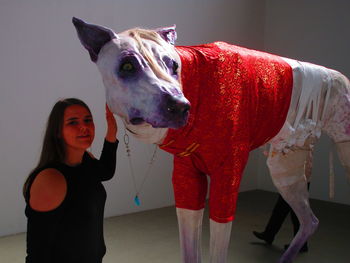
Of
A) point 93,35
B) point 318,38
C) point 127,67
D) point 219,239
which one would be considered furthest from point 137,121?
point 318,38

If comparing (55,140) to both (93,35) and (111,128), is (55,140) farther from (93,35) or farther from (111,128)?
(93,35)

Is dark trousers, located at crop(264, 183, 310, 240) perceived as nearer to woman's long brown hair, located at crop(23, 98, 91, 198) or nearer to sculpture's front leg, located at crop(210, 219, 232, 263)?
sculpture's front leg, located at crop(210, 219, 232, 263)

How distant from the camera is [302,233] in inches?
72.5

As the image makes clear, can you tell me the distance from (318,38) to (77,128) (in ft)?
9.46

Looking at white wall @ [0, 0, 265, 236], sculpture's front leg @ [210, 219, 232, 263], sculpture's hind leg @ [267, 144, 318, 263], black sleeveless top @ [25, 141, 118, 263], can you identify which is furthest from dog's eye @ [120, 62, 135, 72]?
white wall @ [0, 0, 265, 236]

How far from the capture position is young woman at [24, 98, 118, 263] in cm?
98

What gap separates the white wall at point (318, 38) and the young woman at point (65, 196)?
2559mm

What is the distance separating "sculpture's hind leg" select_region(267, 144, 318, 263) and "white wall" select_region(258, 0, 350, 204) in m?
1.50

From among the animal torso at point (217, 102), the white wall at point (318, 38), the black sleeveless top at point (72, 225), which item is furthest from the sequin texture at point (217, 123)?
the white wall at point (318, 38)

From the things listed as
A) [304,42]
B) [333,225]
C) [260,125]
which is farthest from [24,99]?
[304,42]

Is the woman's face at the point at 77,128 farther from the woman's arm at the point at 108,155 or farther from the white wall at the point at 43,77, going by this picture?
the white wall at the point at 43,77

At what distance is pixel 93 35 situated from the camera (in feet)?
3.30

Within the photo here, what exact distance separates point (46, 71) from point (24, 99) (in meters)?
0.22

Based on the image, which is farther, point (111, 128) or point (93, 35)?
point (111, 128)
